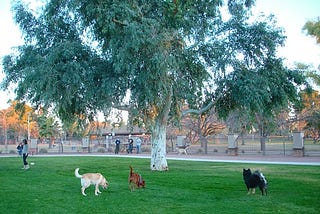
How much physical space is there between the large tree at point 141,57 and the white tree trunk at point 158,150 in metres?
0.05

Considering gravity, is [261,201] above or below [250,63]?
below

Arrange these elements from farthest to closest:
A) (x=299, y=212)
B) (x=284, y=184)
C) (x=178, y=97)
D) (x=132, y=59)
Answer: (x=178, y=97)
(x=132, y=59)
(x=284, y=184)
(x=299, y=212)

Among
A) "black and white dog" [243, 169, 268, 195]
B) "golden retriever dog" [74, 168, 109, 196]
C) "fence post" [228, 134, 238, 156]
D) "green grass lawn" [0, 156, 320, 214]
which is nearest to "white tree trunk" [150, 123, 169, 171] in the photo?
"green grass lawn" [0, 156, 320, 214]

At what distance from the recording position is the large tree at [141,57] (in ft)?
57.1

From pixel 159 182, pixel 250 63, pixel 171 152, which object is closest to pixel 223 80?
→ pixel 250 63

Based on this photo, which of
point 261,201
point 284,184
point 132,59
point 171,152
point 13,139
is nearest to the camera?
point 261,201

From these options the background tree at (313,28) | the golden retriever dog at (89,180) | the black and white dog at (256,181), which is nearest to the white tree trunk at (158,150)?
the golden retriever dog at (89,180)

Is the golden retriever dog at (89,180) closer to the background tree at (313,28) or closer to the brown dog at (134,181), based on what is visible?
the brown dog at (134,181)

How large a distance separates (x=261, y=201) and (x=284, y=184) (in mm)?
3857

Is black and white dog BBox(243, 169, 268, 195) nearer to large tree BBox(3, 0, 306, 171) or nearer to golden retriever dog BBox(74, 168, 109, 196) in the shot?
golden retriever dog BBox(74, 168, 109, 196)

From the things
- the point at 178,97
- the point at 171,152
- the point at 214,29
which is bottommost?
the point at 171,152

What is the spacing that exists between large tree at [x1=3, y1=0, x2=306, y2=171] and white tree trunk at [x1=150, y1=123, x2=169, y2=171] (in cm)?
5

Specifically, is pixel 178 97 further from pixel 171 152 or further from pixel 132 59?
pixel 171 152

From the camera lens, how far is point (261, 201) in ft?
35.4
